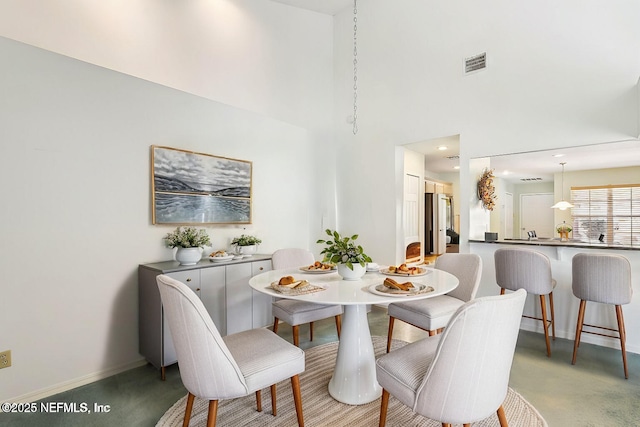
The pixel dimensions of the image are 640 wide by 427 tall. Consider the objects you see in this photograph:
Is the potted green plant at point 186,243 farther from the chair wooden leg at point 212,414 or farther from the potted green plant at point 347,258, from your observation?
the chair wooden leg at point 212,414

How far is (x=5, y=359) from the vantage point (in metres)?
2.02

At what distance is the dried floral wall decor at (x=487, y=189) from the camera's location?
3715 mm

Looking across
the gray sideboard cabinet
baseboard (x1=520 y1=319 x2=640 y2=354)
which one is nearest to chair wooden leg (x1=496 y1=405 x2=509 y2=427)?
the gray sideboard cabinet

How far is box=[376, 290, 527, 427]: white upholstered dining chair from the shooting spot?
3.99ft

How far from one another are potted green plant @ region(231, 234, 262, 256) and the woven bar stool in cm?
296

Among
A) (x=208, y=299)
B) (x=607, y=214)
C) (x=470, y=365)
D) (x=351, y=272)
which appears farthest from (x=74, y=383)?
(x=607, y=214)

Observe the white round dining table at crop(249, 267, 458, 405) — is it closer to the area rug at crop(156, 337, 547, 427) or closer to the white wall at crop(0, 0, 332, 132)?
the area rug at crop(156, 337, 547, 427)

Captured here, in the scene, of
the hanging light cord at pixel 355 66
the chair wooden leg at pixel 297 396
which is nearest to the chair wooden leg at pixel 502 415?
the chair wooden leg at pixel 297 396

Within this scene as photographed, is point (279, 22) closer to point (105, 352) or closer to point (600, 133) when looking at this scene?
point (600, 133)

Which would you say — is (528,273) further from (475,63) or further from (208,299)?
(208,299)

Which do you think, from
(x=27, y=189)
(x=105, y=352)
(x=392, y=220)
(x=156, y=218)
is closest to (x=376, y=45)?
(x=392, y=220)

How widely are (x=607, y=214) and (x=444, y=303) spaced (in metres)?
2.22

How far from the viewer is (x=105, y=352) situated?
244 cm

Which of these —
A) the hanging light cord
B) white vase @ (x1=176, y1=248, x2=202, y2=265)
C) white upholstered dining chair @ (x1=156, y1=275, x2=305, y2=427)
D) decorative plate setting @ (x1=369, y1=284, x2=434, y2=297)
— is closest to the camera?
white upholstered dining chair @ (x1=156, y1=275, x2=305, y2=427)
